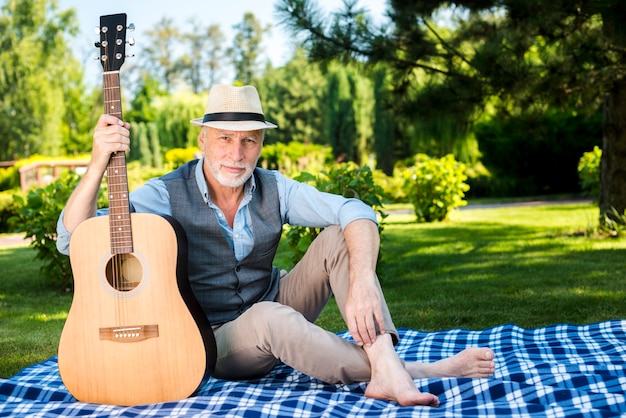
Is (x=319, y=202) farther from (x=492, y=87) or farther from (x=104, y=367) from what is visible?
(x=492, y=87)

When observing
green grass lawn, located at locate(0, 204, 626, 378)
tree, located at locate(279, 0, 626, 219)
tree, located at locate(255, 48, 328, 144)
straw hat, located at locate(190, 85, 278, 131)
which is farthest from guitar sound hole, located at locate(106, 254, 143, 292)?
tree, located at locate(255, 48, 328, 144)

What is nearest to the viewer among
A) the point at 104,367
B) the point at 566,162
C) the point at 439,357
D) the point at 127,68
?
the point at 104,367

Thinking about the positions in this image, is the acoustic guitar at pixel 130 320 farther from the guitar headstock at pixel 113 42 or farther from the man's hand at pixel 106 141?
the guitar headstock at pixel 113 42

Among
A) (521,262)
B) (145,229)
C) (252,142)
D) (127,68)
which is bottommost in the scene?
(521,262)

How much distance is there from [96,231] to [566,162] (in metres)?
15.3

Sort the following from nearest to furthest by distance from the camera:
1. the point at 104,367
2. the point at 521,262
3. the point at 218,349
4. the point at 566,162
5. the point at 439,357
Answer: the point at 104,367
the point at 218,349
the point at 439,357
the point at 521,262
the point at 566,162

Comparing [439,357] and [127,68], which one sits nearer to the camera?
[439,357]

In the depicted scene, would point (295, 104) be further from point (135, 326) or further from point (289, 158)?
point (135, 326)

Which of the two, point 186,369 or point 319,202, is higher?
point 319,202

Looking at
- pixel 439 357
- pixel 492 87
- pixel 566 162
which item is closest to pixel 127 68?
pixel 566 162

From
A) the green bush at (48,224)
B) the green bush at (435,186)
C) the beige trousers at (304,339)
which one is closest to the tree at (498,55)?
the green bush at (48,224)

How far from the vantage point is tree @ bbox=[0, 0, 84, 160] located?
2953cm

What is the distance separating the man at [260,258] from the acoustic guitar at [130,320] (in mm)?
140

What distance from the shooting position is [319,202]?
2.77m
